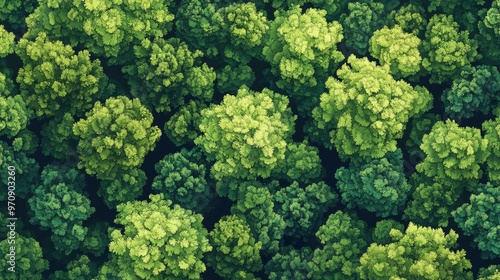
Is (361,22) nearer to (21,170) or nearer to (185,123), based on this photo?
(185,123)

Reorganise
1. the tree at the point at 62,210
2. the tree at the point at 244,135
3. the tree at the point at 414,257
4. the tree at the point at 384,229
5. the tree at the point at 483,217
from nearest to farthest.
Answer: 1. the tree at the point at 414,257
2. the tree at the point at 483,217
3. the tree at the point at 244,135
4. the tree at the point at 62,210
5. the tree at the point at 384,229

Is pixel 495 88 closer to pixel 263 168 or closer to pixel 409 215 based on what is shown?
pixel 409 215

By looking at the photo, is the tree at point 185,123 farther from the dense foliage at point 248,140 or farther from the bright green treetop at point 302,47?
the bright green treetop at point 302,47

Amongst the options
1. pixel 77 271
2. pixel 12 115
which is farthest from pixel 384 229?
pixel 12 115

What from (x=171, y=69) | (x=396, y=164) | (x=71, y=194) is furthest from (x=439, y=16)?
(x=71, y=194)

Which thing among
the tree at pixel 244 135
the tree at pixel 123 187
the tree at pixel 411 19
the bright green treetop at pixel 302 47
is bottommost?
the tree at pixel 123 187

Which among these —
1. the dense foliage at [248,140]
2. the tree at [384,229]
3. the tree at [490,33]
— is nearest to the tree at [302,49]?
the dense foliage at [248,140]

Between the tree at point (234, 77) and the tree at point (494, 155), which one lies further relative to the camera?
the tree at point (234, 77)
